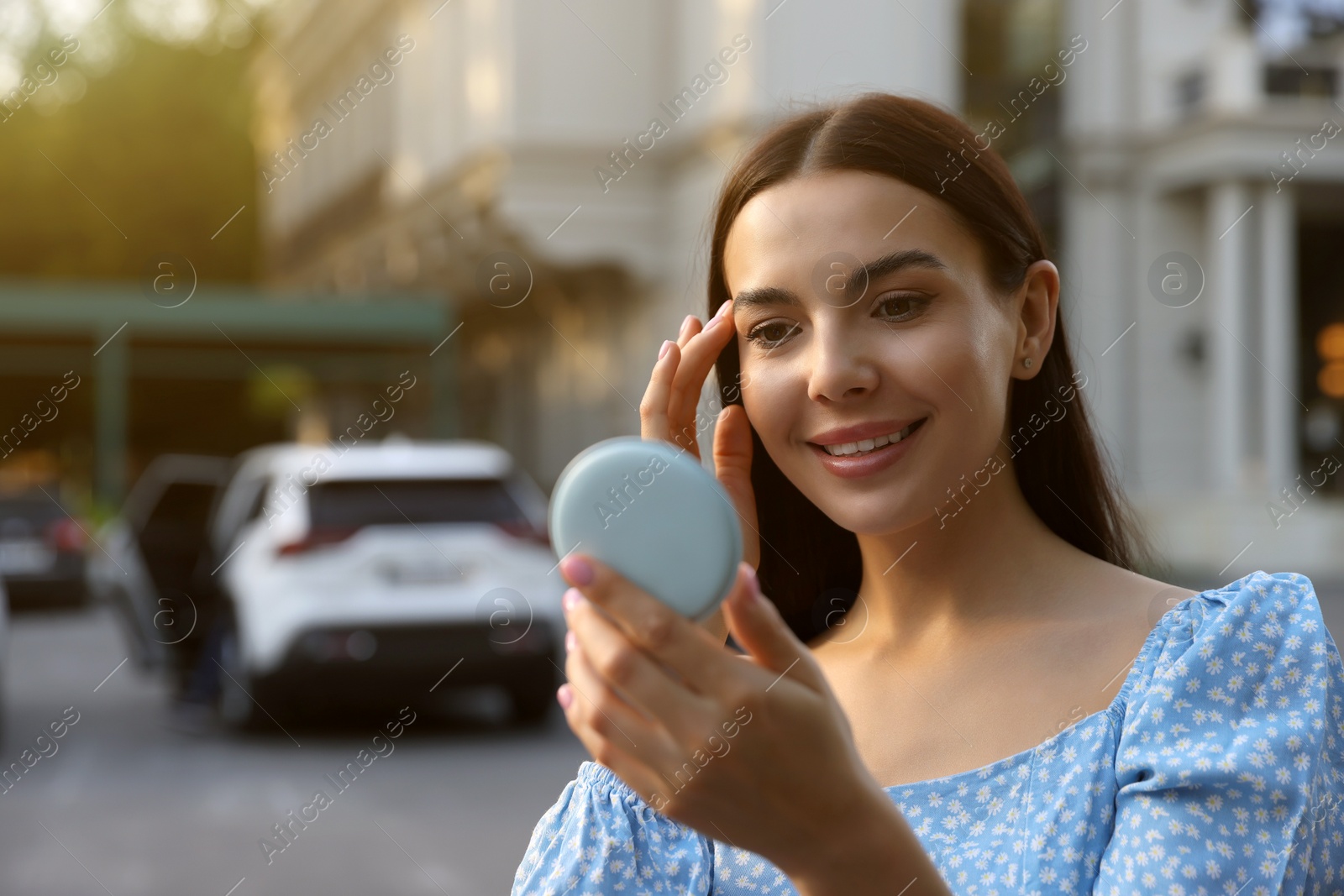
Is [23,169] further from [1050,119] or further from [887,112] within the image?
[887,112]

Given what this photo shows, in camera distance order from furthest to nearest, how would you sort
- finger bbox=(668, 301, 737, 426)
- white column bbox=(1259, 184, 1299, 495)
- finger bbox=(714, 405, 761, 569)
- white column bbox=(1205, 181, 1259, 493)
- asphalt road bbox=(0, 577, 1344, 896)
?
1. white column bbox=(1205, 181, 1259, 493)
2. white column bbox=(1259, 184, 1299, 495)
3. asphalt road bbox=(0, 577, 1344, 896)
4. finger bbox=(714, 405, 761, 569)
5. finger bbox=(668, 301, 737, 426)

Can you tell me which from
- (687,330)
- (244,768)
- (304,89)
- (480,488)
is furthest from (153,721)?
(304,89)

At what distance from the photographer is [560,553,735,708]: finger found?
1015mm

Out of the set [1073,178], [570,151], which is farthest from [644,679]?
[570,151]

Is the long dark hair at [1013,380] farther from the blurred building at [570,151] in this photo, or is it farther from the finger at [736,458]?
the blurred building at [570,151]

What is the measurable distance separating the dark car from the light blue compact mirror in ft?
60.2

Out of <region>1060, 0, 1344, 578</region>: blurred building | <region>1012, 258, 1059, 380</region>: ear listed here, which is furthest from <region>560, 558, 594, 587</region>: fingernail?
<region>1060, 0, 1344, 578</region>: blurred building

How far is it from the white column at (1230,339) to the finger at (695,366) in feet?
→ 54.7

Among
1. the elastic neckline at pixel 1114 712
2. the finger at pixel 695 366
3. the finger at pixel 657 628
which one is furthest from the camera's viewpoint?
the finger at pixel 695 366

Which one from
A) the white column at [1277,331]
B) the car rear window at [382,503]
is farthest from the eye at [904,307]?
the white column at [1277,331]

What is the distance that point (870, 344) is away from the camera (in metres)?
1.57

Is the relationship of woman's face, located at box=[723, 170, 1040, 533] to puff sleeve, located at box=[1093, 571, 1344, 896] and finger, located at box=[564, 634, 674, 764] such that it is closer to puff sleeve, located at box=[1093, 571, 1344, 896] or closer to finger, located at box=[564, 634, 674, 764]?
puff sleeve, located at box=[1093, 571, 1344, 896]

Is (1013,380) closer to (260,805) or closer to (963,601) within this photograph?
(963,601)

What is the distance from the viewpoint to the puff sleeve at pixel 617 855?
5.37 feet
